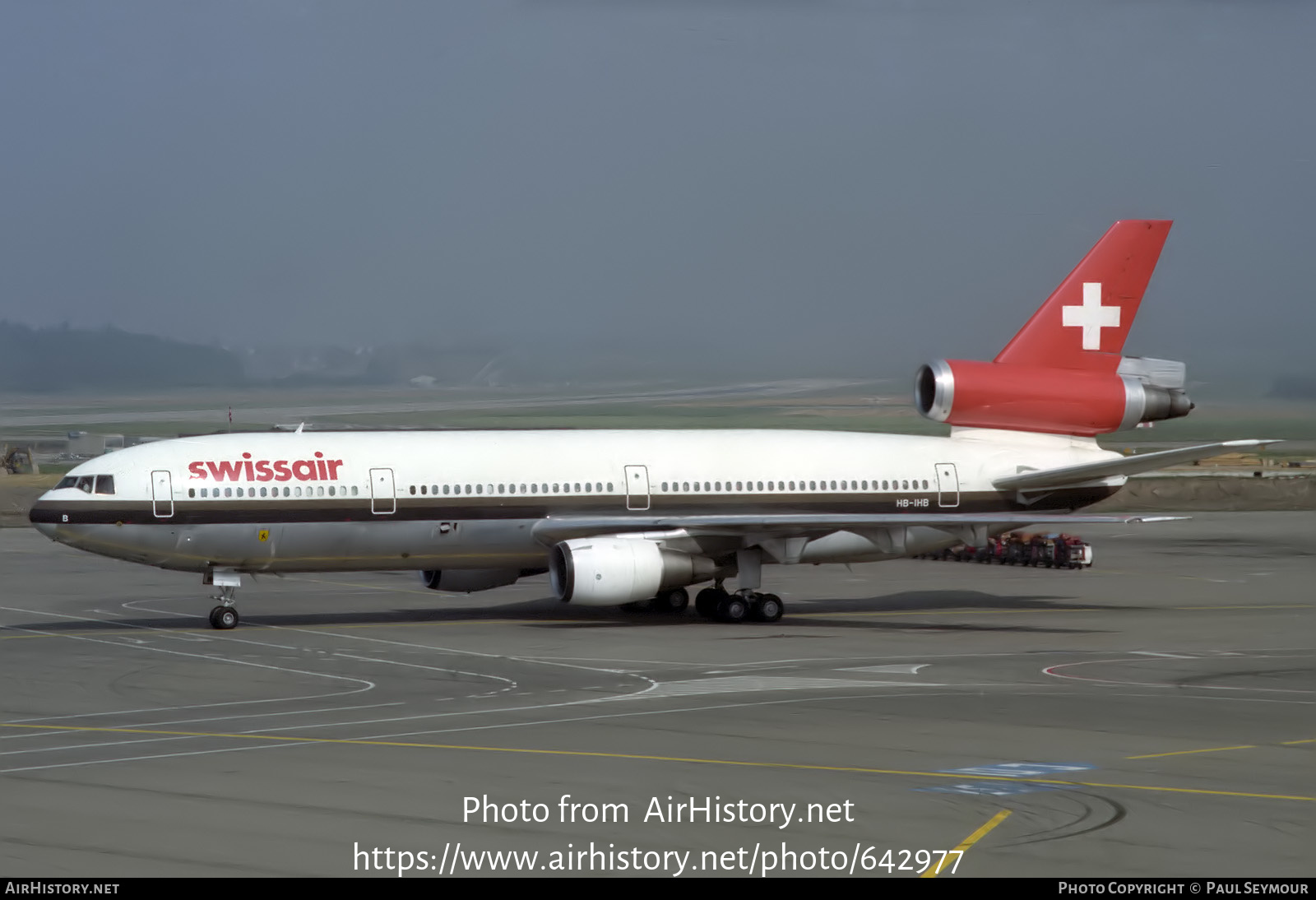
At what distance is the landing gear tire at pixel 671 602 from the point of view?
39.9 metres

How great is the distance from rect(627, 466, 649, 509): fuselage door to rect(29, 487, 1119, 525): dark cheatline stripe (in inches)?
A: 6.2

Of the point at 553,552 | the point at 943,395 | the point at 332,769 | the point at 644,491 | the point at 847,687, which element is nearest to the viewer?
the point at 332,769

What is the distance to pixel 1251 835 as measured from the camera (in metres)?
16.0

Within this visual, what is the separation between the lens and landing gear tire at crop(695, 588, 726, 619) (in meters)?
37.9

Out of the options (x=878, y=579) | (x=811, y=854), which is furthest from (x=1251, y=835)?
(x=878, y=579)

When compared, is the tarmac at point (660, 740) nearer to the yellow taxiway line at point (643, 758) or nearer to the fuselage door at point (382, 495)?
the yellow taxiway line at point (643, 758)

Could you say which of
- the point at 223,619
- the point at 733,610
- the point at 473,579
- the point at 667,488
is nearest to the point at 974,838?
the point at 733,610

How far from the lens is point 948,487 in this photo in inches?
1556

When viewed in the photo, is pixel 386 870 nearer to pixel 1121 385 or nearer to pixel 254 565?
pixel 254 565

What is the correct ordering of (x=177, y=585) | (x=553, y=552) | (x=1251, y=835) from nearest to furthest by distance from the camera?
(x=1251, y=835)
(x=553, y=552)
(x=177, y=585)

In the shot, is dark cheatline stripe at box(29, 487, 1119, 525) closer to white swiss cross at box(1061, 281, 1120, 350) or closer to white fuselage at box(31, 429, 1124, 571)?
white fuselage at box(31, 429, 1124, 571)

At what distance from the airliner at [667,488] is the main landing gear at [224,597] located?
47 mm

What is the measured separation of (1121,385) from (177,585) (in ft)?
90.2

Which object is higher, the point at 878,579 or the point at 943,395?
the point at 943,395
